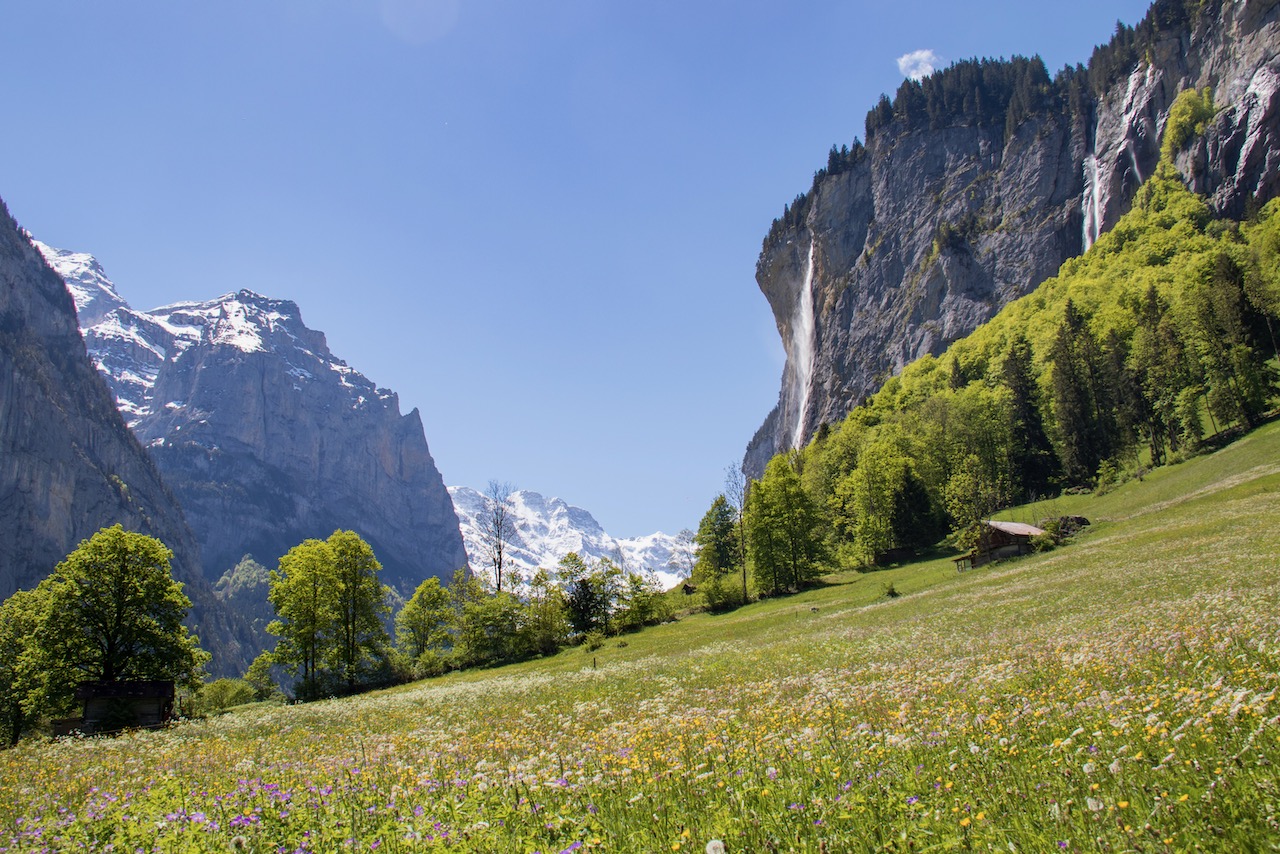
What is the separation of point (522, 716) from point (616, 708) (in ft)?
8.71

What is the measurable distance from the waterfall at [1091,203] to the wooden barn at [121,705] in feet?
639

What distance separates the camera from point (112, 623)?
130ft

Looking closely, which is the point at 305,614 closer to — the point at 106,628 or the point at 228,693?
the point at 106,628

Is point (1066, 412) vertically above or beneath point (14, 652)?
above

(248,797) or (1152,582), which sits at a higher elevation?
(248,797)

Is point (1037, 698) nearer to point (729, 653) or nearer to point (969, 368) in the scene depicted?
point (729, 653)

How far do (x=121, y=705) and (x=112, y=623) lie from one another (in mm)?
7840

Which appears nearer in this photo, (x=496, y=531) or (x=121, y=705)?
(x=121, y=705)

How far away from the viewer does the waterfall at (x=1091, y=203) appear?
16650 centimetres

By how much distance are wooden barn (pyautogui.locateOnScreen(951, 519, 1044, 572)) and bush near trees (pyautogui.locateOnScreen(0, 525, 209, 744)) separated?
2450 inches

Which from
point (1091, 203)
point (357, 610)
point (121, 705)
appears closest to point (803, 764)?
point (121, 705)

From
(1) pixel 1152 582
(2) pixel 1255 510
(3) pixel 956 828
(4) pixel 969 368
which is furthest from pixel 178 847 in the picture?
(4) pixel 969 368

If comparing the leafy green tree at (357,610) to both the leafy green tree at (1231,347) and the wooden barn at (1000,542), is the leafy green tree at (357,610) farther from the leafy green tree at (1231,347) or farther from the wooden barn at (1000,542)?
the leafy green tree at (1231,347)

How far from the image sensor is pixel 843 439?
121 m
